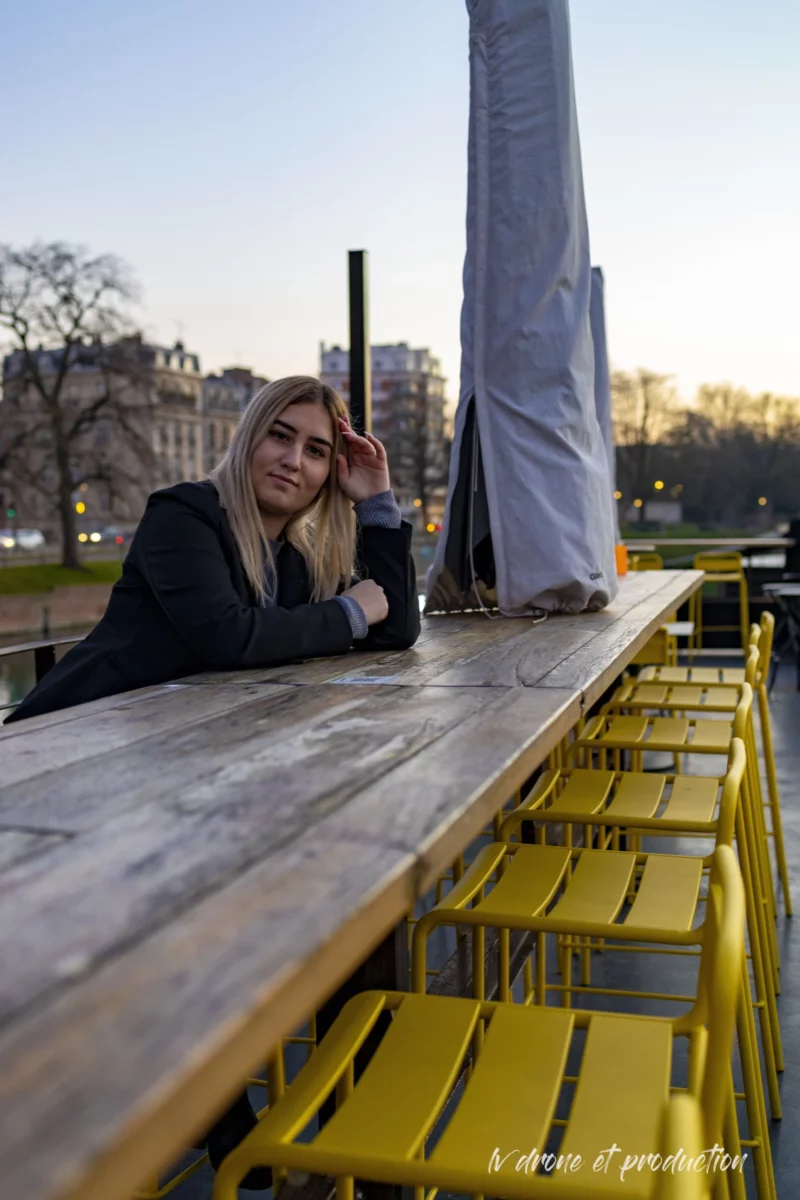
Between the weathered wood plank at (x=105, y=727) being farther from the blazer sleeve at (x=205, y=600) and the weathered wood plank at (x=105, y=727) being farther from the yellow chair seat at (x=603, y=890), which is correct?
the yellow chair seat at (x=603, y=890)

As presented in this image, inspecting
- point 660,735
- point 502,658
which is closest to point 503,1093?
point 502,658

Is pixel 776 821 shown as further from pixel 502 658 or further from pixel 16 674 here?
pixel 16 674

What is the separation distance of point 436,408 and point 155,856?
187 feet

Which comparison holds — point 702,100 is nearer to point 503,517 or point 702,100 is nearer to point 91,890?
point 503,517

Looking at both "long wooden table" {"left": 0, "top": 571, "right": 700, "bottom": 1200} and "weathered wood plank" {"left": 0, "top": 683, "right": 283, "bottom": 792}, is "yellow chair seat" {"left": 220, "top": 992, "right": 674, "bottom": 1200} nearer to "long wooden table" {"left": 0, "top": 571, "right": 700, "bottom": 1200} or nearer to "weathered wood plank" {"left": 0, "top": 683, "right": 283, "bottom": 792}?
"long wooden table" {"left": 0, "top": 571, "right": 700, "bottom": 1200}

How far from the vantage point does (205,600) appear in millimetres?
1918

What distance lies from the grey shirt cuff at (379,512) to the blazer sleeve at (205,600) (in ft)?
1.35

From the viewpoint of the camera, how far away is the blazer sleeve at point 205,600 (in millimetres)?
1919

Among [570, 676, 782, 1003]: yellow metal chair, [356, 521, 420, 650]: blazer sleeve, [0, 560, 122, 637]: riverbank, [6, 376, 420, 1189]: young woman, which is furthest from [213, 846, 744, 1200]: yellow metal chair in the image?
[0, 560, 122, 637]: riverbank

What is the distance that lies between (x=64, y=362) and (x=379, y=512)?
2522 centimetres

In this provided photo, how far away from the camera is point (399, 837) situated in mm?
868

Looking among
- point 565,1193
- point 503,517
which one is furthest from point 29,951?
point 503,517

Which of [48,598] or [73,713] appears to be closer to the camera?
[73,713]

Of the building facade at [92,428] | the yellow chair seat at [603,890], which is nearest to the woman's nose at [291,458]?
the yellow chair seat at [603,890]
